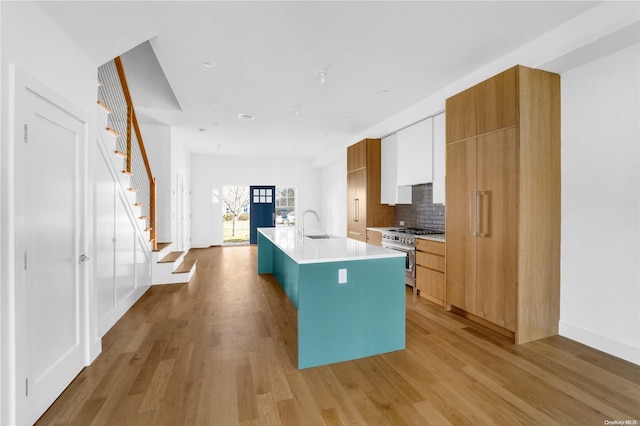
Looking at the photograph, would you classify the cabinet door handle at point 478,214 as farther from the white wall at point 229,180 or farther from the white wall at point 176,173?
the white wall at point 229,180

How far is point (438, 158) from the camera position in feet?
13.6

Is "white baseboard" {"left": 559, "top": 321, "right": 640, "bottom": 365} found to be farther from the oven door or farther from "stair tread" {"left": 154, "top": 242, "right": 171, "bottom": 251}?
"stair tread" {"left": 154, "top": 242, "right": 171, "bottom": 251}

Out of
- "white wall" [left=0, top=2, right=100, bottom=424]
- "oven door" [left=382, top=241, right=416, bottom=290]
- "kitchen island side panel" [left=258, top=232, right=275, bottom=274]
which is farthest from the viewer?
"kitchen island side panel" [left=258, top=232, right=275, bottom=274]

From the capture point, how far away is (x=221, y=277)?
5297mm

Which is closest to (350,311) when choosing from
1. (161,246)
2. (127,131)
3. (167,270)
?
(167,270)

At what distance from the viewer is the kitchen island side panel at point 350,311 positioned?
2309 millimetres

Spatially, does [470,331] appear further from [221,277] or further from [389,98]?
[221,277]

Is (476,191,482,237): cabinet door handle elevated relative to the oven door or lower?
elevated

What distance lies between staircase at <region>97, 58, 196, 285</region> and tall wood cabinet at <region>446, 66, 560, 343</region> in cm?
381

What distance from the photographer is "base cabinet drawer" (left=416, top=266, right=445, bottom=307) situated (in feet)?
12.3

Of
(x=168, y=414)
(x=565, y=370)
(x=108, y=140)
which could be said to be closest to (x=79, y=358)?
(x=168, y=414)

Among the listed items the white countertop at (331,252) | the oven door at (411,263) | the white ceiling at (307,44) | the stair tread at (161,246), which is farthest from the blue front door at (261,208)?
the white countertop at (331,252)

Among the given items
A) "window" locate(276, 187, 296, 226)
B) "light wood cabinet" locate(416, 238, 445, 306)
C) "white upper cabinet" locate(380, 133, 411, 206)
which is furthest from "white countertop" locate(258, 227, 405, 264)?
"window" locate(276, 187, 296, 226)

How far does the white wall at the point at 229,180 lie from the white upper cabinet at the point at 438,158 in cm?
544
